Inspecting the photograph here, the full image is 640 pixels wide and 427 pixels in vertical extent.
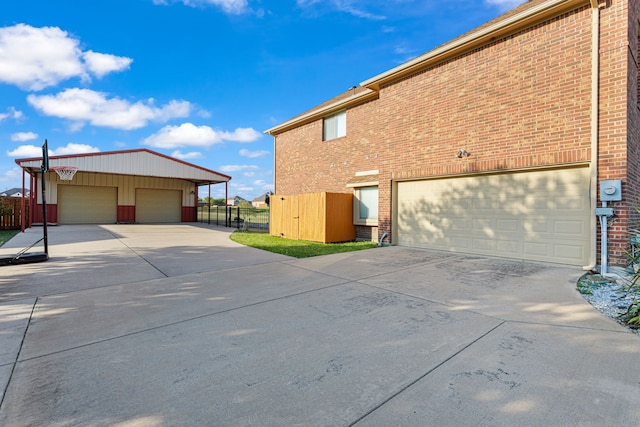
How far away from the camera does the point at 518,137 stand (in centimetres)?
780

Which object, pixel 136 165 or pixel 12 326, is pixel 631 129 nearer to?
pixel 12 326

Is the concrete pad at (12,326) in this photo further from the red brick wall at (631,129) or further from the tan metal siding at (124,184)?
the tan metal siding at (124,184)

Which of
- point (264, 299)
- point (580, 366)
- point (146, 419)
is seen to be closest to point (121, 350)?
point (146, 419)

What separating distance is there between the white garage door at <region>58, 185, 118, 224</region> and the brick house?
19826 millimetres

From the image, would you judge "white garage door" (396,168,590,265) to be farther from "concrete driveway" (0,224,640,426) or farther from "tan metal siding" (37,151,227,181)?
"tan metal siding" (37,151,227,181)

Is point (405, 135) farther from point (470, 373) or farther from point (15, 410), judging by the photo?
point (15, 410)

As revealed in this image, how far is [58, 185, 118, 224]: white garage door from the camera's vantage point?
20.6m

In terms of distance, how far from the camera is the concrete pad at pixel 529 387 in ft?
6.86

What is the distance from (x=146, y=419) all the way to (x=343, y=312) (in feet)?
8.32

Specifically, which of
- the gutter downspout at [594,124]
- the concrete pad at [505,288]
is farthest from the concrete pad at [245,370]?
the gutter downspout at [594,124]

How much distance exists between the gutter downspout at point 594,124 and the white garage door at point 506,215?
211 mm

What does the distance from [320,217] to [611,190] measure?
801 cm

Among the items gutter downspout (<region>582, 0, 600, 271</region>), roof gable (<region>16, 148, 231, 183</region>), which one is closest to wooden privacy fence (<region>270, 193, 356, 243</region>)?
gutter downspout (<region>582, 0, 600, 271</region>)

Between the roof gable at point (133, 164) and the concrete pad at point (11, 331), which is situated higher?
the roof gable at point (133, 164)
